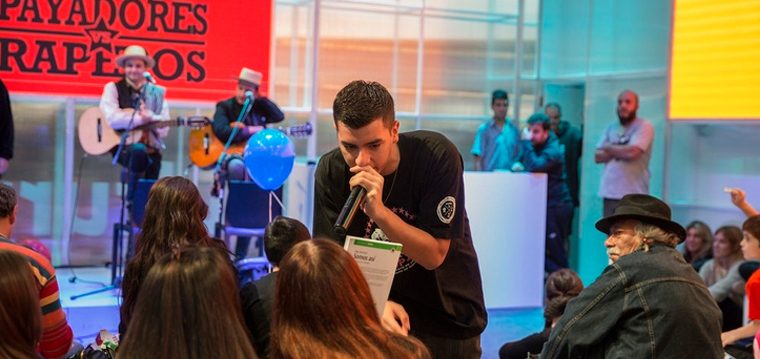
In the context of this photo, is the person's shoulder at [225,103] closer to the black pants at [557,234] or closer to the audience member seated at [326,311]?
the black pants at [557,234]

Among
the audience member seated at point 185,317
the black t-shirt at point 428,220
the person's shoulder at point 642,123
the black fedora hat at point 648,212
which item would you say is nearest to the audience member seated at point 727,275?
the person's shoulder at point 642,123

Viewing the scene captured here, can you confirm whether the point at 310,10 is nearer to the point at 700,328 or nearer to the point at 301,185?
the point at 301,185

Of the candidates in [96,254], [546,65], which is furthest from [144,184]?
[546,65]

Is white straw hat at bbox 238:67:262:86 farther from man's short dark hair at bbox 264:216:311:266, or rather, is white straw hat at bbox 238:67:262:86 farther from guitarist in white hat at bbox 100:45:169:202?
man's short dark hair at bbox 264:216:311:266

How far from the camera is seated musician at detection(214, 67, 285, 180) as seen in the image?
6461mm

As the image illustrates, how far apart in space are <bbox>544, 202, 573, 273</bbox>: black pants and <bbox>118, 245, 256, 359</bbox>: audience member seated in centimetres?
634

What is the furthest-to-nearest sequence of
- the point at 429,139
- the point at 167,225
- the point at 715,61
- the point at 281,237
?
the point at 715,61 → the point at 281,237 → the point at 167,225 → the point at 429,139

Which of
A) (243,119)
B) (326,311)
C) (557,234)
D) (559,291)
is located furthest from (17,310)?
(557,234)

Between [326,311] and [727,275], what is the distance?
439 centimetres

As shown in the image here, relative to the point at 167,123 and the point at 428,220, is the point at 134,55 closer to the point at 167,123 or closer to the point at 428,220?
the point at 167,123

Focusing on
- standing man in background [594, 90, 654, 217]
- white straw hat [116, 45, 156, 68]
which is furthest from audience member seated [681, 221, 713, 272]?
white straw hat [116, 45, 156, 68]

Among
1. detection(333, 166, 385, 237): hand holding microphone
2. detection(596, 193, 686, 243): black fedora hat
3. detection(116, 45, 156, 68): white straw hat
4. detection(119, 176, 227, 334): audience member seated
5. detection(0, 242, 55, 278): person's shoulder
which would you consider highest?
detection(116, 45, 156, 68): white straw hat

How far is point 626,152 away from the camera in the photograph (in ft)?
23.9

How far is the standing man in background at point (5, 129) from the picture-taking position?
5.91 meters
